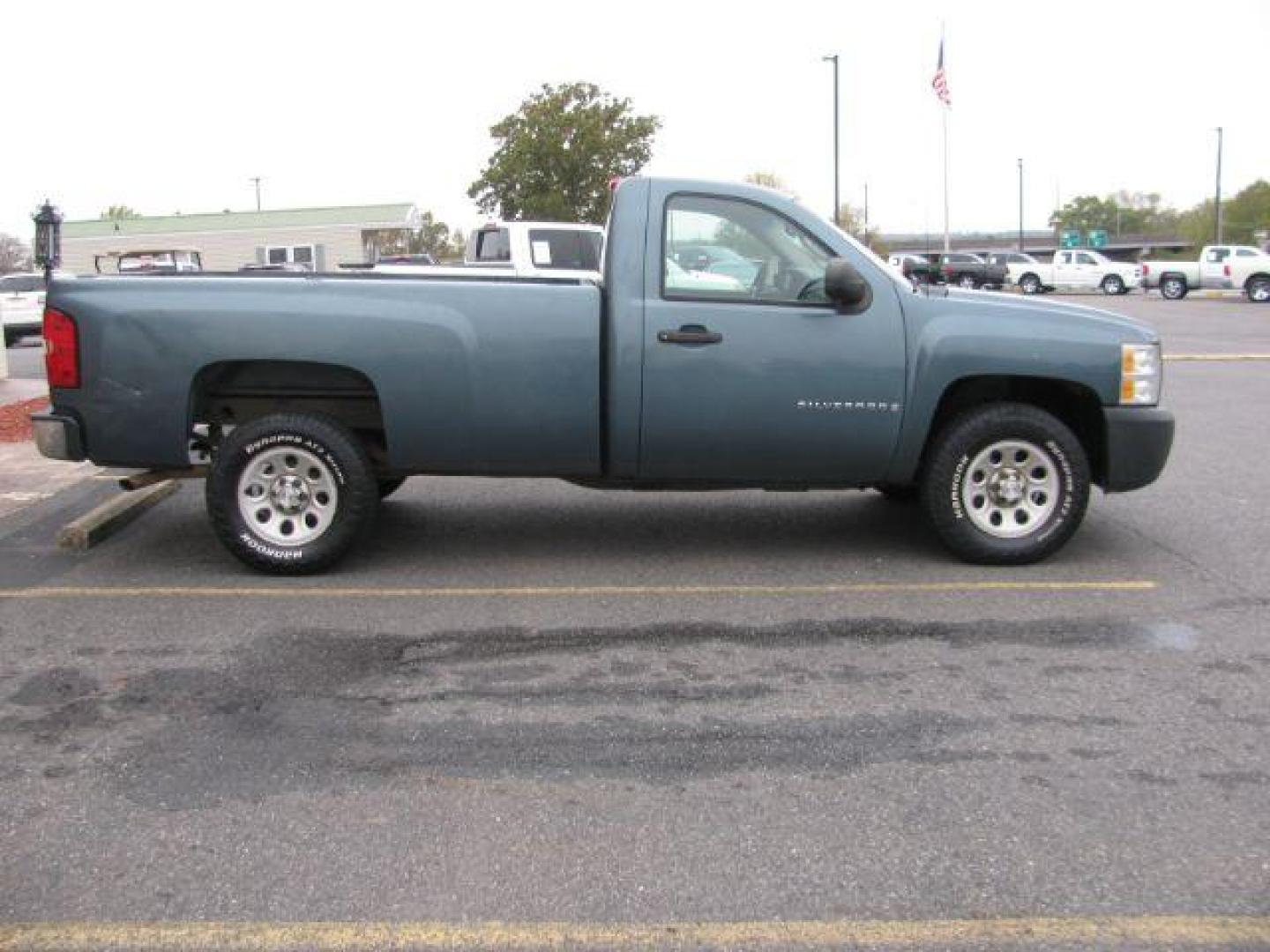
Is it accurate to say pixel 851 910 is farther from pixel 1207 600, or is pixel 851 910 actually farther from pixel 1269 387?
pixel 1269 387

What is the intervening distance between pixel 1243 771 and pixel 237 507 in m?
4.61

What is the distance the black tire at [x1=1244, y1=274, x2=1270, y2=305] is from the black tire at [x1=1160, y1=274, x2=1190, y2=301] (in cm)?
336

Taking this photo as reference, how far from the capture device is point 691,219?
603 cm

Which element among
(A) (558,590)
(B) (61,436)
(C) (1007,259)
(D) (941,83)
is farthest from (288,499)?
(C) (1007,259)

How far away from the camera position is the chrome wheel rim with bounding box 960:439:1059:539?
20.2ft

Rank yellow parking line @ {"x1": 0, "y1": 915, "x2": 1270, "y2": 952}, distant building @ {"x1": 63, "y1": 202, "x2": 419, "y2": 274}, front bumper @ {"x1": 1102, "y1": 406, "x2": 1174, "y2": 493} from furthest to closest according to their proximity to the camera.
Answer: distant building @ {"x1": 63, "y1": 202, "x2": 419, "y2": 274} < front bumper @ {"x1": 1102, "y1": 406, "x2": 1174, "y2": 493} < yellow parking line @ {"x1": 0, "y1": 915, "x2": 1270, "y2": 952}

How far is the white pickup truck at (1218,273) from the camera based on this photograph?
3675cm

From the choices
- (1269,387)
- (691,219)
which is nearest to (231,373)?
Result: (691,219)

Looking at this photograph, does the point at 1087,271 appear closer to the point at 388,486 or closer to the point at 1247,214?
the point at 388,486

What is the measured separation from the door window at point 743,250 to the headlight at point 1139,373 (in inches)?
63.0

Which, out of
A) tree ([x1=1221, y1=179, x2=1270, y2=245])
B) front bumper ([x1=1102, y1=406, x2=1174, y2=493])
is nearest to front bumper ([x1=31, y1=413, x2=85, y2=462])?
front bumper ([x1=1102, y1=406, x2=1174, y2=493])

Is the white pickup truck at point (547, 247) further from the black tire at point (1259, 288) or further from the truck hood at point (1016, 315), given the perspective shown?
the black tire at point (1259, 288)

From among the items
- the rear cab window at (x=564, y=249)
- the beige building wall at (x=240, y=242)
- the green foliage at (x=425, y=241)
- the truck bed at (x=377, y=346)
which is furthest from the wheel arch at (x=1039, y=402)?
the green foliage at (x=425, y=241)

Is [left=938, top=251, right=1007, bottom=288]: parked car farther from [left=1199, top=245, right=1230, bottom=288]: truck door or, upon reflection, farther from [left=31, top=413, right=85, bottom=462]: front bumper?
[left=31, top=413, right=85, bottom=462]: front bumper
